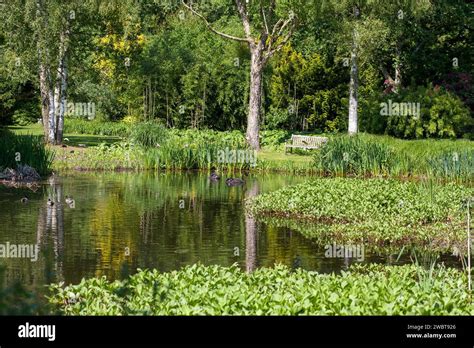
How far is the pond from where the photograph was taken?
613 inches

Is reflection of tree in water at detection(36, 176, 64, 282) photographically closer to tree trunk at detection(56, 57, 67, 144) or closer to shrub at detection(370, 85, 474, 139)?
tree trunk at detection(56, 57, 67, 144)

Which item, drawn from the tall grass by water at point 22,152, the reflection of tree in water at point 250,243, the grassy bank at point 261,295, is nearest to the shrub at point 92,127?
the tall grass by water at point 22,152

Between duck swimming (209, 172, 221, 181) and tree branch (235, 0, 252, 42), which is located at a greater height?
tree branch (235, 0, 252, 42)

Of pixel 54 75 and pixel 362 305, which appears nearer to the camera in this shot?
pixel 362 305

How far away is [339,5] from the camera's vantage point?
123 feet

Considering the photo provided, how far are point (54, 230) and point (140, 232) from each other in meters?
1.80

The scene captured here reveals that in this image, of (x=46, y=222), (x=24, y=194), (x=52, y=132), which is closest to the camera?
(x=46, y=222)

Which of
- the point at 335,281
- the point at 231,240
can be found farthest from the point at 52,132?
the point at 335,281

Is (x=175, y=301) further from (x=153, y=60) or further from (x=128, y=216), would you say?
(x=153, y=60)

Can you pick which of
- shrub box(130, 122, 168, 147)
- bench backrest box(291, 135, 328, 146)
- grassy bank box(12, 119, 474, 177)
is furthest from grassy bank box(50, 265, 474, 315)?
bench backrest box(291, 135, 328, 146)

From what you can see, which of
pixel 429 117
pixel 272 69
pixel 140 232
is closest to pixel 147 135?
pixel 429 117

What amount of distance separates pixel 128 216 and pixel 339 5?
19127mm

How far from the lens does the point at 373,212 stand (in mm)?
19922

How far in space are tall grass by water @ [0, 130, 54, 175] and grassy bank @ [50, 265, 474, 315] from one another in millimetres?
15795
